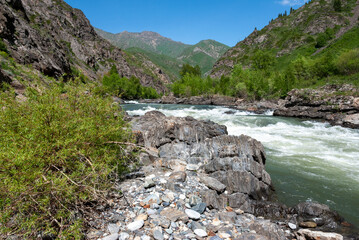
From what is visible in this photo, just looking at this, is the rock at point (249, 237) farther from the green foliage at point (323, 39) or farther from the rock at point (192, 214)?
the green foliage at point (323, 39)

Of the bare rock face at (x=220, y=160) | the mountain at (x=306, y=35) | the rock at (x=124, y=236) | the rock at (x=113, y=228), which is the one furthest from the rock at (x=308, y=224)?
the mountain at (x=306, y=35)

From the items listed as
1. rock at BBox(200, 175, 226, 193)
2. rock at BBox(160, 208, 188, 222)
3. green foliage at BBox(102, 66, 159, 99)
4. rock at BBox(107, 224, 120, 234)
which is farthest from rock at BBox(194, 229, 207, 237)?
green foliage at BBox(102, 66, 159, 99)

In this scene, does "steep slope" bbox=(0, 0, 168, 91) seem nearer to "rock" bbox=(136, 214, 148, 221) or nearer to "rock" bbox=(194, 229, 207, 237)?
"rock" bbox=(136, 214, 148, 221)

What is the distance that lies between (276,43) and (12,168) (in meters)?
165

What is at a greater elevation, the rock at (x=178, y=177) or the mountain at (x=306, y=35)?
the mountain at (x=306, y=35)

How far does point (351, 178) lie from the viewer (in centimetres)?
1034

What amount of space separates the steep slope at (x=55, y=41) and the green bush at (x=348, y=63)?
61.5 m

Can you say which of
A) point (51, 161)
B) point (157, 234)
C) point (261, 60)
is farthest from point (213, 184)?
point (261, 60)

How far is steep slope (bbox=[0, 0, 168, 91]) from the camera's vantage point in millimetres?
35812

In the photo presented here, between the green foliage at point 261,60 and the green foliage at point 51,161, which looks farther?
the green foliage at point 261,60

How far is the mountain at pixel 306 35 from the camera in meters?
93.6

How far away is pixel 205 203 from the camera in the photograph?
5.60m

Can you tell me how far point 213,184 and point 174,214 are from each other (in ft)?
8.78

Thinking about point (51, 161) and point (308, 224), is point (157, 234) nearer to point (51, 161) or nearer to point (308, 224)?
point (51, 161)
